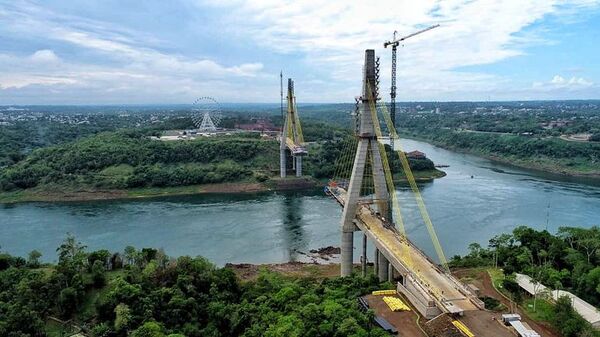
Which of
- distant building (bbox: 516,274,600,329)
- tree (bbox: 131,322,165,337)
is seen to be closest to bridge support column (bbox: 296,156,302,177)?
distant building (bbox: 516,274,600,329)

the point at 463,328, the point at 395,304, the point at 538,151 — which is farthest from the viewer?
the point at 538,151

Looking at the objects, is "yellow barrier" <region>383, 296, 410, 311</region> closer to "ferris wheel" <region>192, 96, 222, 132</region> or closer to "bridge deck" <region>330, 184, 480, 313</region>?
"bridge deck" <region>330, 184, 480, 313</region>

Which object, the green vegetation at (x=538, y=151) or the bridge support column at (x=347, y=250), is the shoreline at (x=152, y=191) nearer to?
the green vegetation at (x=538, y=151)

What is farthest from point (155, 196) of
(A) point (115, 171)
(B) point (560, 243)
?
(B) point (560, 243)


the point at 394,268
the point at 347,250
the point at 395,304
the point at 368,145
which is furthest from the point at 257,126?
the point at 395,304

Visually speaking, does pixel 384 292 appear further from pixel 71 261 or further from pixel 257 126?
pixel 257 126

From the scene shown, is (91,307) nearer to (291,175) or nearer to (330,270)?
(330,270)

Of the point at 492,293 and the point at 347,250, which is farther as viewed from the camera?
the point at 347,250
